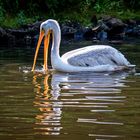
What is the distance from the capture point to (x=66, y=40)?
2698cm

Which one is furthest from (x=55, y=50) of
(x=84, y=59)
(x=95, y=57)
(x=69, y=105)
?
(x=69, y=105)

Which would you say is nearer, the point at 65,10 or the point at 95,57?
the point at 95,57

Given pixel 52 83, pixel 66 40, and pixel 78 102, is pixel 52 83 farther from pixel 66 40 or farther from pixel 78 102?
pixel 66 40

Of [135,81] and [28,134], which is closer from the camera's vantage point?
[28,134]

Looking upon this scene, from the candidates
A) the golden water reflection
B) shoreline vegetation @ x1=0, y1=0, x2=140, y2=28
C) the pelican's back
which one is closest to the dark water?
the golden water reflection

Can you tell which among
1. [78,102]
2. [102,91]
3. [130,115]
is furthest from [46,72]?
[130,115]

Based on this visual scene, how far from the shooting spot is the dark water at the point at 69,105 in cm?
739

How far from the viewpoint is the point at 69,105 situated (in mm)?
9367

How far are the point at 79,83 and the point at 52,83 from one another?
548 millimetres

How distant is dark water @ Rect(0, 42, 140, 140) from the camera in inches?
291

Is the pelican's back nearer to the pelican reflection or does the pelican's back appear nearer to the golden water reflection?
the pelican reflection

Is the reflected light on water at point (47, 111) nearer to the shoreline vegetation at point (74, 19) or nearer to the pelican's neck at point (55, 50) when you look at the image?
the pelican's neck at point (55, 50)

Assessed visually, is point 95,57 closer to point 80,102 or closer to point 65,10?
point 80,102

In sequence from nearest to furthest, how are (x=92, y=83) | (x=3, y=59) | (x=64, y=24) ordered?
(x=92, y=83) < (x=3, y=59) < (x=64, y=24)
